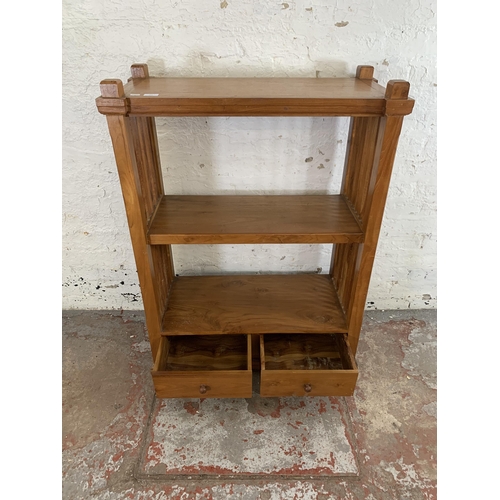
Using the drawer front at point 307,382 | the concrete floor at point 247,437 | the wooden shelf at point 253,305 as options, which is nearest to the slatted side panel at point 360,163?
the wooden shelf at point 253,305

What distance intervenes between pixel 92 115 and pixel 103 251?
688 millimetres

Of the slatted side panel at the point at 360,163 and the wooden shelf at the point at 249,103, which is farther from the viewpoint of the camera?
the slatted side panel at the point at 360,163

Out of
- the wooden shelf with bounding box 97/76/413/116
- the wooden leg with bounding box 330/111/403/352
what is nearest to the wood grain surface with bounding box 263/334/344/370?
the wooden leg with bounding box 330/111/403/352

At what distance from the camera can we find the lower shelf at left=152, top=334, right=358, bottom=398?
1.53 metres

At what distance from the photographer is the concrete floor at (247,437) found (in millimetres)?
1461

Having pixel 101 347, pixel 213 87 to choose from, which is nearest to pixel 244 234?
pixel 213 87

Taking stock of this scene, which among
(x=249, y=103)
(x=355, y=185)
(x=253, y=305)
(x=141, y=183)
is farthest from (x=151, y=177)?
(x=355, y=185)

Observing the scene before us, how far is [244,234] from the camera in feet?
4.80

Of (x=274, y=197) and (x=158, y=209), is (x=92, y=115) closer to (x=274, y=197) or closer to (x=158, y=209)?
(x=158, y=209)

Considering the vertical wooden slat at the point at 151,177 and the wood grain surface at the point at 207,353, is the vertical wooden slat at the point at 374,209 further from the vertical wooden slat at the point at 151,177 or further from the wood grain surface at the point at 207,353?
the vertical wooden slat at the point at 151,177

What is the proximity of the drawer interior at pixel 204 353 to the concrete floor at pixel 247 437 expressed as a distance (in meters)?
0.16

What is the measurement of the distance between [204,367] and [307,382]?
475 mm

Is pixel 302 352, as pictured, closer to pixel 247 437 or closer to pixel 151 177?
pixel 247 437

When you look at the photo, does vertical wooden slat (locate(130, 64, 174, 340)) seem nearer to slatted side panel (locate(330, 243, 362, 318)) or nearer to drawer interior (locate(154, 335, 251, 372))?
drawer interior (locate(154, 335, 251, 372))
